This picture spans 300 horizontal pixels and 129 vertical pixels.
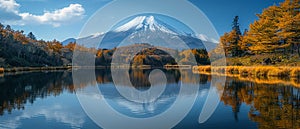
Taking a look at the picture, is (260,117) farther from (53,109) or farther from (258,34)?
(258,34)

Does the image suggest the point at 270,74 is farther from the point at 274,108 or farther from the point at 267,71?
the point at 274,108

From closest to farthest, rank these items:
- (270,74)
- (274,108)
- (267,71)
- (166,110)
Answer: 1. (274,108)
2. (166,110)
3. (270,74)
4. (267,71)

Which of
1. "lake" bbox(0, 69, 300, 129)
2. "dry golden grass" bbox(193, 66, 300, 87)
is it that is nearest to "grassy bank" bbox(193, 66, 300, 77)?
"dry golden grass" bbox(193, 66, 300, 87)

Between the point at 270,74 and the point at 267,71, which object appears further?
the point at 267,71

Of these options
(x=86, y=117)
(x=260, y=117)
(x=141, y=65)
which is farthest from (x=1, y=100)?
(x=141, y=65)

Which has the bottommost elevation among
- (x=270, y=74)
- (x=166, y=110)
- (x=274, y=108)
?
(x=166, y=110)

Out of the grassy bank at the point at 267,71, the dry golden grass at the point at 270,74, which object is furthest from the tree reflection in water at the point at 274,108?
the grassy bank at the point at 267,71

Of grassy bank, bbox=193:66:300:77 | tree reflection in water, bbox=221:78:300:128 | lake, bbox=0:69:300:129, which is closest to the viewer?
tree reflection in water, bbox=221:78:300:128

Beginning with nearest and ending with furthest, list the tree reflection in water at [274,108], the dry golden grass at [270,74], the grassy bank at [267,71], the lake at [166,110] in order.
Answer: the tree reflection in water at [274,108] < the lake at [166,110] < the dry golden grass at [270,74] < the grassy bank at [267,71]

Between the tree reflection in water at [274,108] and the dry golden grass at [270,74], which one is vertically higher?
the dry golden grass at [270,74]

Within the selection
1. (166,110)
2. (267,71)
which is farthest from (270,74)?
(166,110)

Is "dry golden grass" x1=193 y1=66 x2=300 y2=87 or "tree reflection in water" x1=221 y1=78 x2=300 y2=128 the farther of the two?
"dry golden grass" x1=193 y1=66 x2=300 y2=87

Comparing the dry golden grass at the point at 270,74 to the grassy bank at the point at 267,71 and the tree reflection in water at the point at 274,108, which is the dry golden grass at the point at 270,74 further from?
the tree reflection in water at the point at 274,108

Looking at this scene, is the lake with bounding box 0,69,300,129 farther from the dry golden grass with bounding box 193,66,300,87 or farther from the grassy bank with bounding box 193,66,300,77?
the grassy bank with bounding box 193,66,300,77
